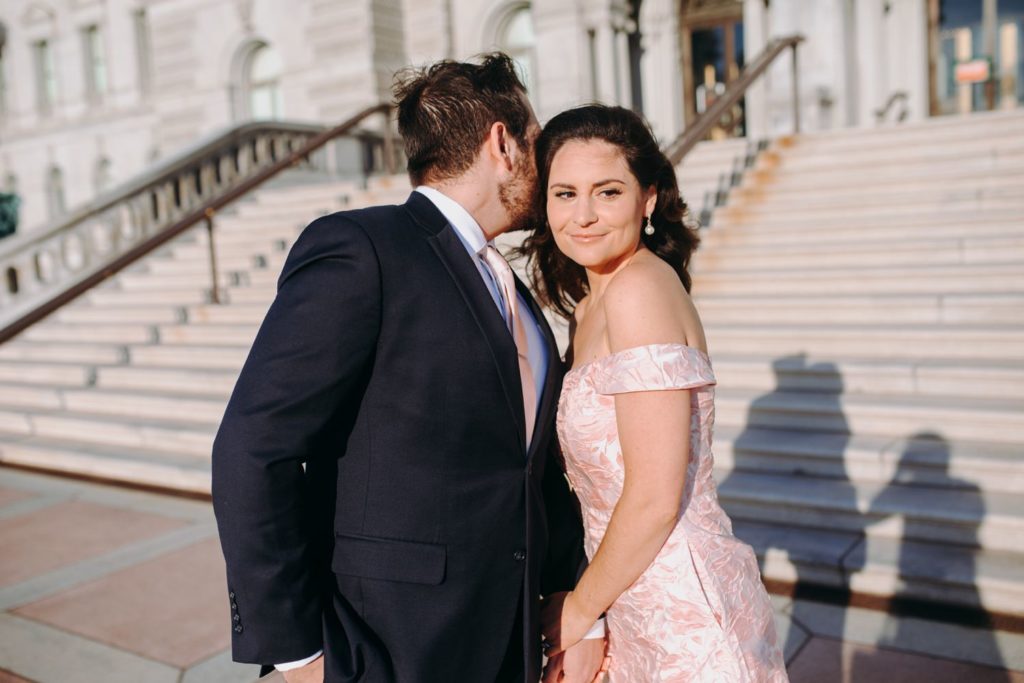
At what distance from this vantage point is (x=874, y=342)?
5789 mm

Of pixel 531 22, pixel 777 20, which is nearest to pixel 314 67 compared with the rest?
pixel 531 22

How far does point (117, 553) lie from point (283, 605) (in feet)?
13.0

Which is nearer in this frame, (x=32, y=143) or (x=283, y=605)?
(x=283, y=605)

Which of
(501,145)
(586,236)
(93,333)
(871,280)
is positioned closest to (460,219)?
(501,145)

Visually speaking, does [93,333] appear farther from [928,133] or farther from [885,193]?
[928,133]

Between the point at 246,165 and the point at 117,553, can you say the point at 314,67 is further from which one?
the point at 117,553

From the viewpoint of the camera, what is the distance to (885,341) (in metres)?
5.76

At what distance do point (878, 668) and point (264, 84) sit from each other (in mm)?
18874

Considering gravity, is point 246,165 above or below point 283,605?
above

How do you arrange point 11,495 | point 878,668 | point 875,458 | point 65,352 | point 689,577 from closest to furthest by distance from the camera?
point 689,577, point 878,668, point 875,458, point 11,495, point 65,352

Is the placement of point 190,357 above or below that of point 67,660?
above

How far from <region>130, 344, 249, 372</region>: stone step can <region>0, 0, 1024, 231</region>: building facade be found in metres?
3.58

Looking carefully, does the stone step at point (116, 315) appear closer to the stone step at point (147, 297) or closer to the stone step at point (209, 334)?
the stone step at point (147, 297)

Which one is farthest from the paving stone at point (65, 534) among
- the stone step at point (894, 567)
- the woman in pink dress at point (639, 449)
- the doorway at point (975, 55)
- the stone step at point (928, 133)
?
the doorway at point (975, 55)
